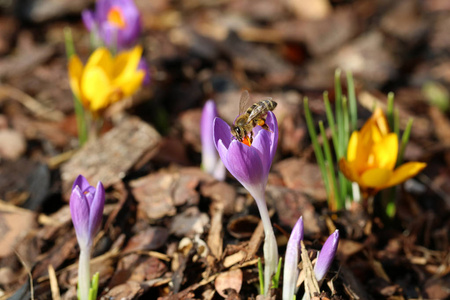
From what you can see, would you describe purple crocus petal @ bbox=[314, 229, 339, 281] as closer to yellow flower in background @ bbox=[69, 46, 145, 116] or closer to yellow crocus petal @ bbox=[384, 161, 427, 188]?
yellow crocus petal @ bbox=[384, 161, 427, 188]

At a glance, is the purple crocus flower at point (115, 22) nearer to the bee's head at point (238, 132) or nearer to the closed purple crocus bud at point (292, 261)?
the bee's head at point (238, 132)

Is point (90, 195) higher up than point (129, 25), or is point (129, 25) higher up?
point (129, 25)

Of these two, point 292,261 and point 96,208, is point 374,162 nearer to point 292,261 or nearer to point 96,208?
point 292,261

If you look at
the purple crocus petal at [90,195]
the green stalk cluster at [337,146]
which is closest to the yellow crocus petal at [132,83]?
the green stalk cluster at [337,146]

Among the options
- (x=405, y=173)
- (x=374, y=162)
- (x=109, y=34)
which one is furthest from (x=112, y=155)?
(x=405, y=173)

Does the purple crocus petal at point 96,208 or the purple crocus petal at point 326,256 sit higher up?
the purple crocus petal at point 96,208

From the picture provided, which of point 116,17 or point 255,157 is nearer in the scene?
point 255,157
